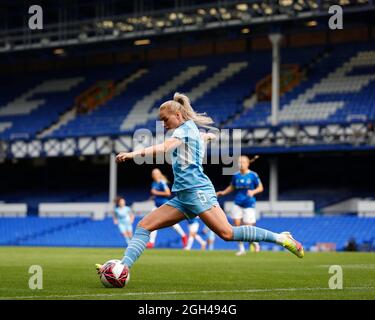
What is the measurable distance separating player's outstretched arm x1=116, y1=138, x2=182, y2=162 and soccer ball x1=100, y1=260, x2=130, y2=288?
1.62 meters

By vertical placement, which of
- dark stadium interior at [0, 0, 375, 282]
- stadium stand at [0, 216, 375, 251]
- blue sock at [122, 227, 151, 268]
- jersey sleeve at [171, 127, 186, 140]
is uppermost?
dark stadium interior at [0, 0, 375, 282]

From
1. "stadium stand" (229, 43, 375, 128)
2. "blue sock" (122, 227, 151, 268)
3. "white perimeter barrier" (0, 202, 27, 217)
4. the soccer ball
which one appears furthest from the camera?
"white perimeter barrier" (0, 202, 27, 217)

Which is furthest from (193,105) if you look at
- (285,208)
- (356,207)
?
(356,207)

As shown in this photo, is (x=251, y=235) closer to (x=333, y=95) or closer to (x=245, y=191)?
(x=245, y=191)

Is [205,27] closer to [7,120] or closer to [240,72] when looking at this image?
[240,72]

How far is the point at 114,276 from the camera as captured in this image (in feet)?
38.2

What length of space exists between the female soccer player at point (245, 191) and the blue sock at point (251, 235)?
40.7 feet

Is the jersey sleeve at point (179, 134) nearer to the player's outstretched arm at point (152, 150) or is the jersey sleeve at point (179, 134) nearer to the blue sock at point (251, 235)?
the player's outstretched arm at point (152, 150)

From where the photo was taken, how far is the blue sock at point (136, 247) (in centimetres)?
1193

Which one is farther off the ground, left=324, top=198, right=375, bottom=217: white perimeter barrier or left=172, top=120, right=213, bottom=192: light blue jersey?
left=324, top=198, right=375, bottom=217: white perimeter barrier

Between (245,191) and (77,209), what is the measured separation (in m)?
22.2

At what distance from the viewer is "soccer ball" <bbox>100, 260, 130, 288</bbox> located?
38.2ft

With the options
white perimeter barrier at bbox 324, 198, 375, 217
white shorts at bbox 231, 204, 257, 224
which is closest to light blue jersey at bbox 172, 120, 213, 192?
white shorts at bbox 231, 204, 257, 224

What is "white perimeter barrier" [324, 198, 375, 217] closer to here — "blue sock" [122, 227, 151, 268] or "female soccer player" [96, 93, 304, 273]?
"female soccer player" [96, 93, 304, 273]
